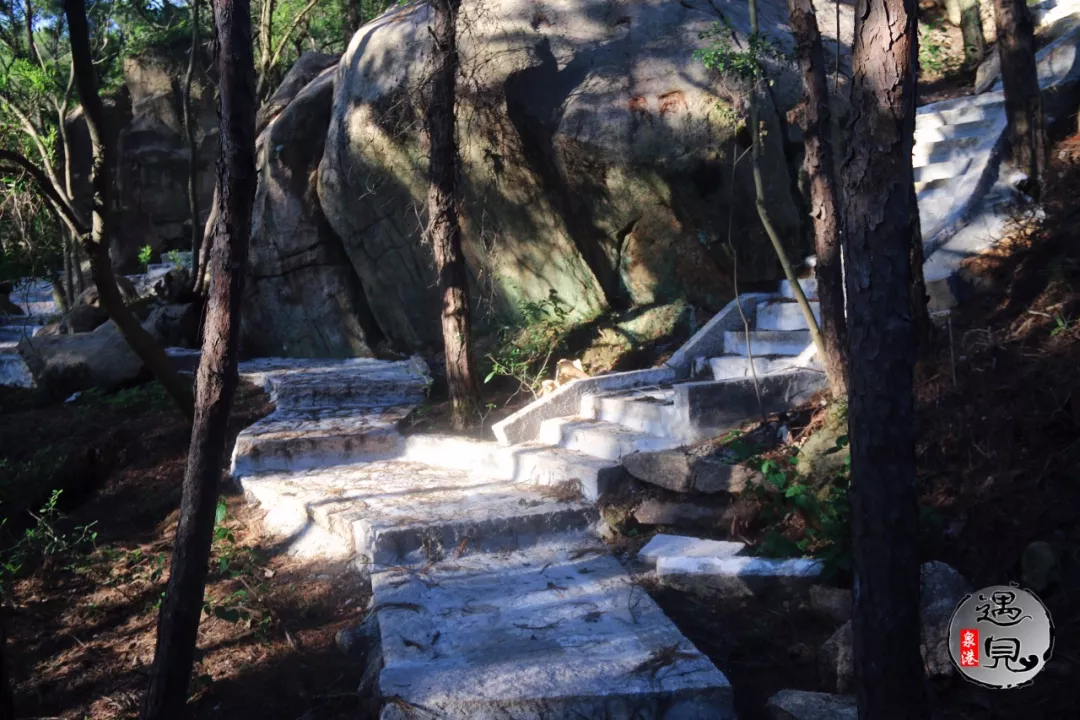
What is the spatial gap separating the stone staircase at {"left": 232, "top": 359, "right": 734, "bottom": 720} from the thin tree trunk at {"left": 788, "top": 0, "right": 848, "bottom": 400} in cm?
162

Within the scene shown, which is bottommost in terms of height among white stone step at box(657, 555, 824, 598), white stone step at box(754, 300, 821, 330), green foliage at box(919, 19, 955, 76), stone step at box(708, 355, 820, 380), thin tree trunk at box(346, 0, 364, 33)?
Answer: white stone step at box(657, 555, 824, 598)

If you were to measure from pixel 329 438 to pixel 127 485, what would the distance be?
6.20ft

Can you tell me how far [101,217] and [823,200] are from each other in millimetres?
5279

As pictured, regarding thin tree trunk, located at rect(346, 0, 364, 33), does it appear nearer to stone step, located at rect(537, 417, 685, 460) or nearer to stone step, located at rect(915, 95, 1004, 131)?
stone step, located at rect(915, 95, 1004, 131)

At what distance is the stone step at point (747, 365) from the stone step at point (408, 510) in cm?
196

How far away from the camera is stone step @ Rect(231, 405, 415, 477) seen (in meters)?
7.42

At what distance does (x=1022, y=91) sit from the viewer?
695cm

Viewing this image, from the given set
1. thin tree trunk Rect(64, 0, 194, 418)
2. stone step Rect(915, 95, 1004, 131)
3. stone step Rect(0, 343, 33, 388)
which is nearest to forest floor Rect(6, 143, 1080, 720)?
thin tree trunk Rect(64, 0, 194, 418)

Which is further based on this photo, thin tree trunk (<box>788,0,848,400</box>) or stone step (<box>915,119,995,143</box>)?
stone step (<box>915,119,995,143</box>)

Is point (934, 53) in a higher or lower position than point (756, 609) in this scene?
higher

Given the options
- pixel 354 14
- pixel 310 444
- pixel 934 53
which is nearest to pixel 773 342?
pixel 310 444

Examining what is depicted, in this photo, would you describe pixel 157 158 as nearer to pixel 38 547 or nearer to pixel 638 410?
pixel 38 547

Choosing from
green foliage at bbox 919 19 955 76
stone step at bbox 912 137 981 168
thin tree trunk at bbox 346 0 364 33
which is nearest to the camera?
stone step at bbox 912 137 981 168

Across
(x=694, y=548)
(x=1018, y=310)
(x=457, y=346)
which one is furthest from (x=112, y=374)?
(x=1018, y=310)
